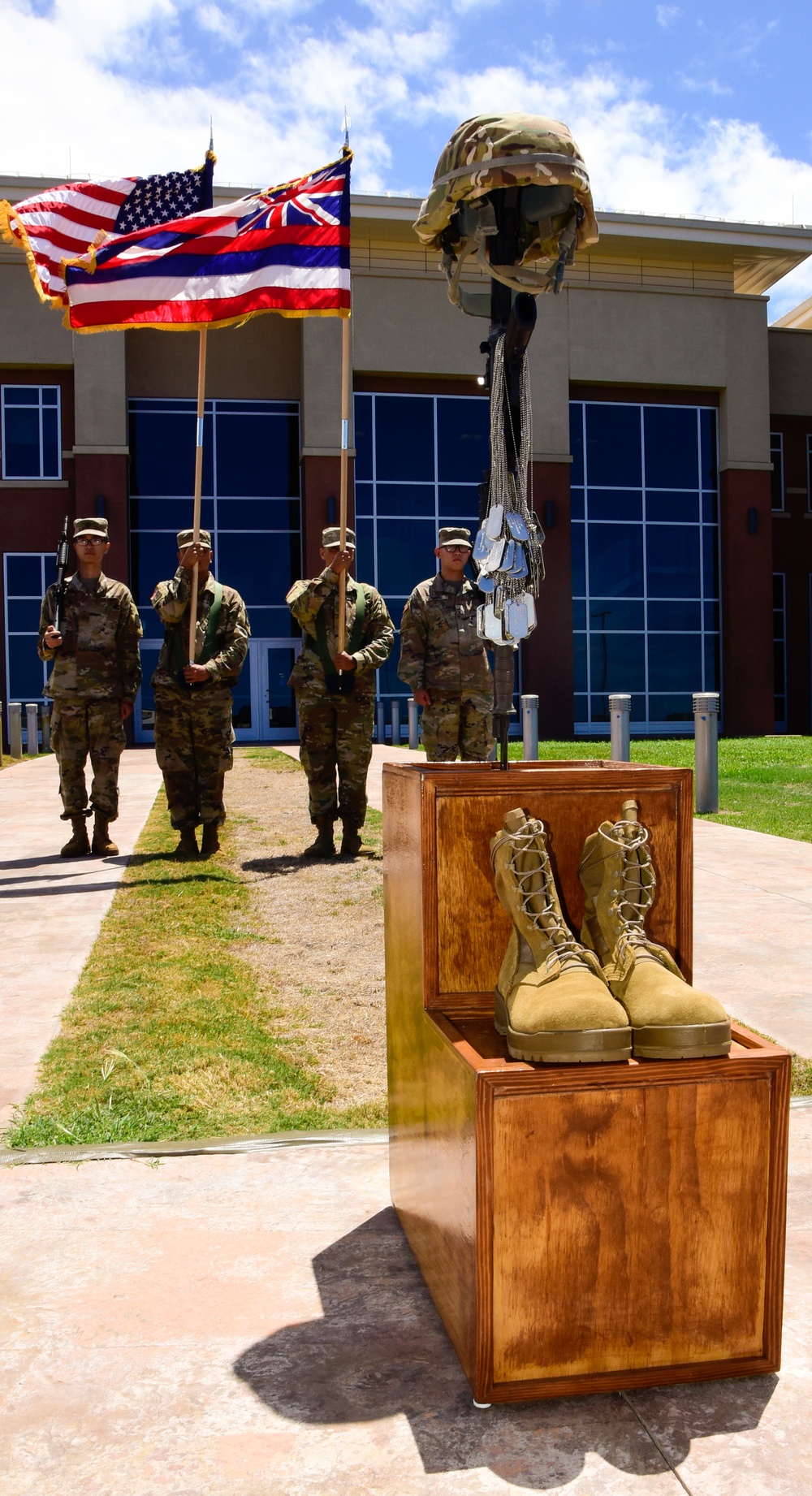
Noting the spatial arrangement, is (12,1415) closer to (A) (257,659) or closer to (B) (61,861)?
(B) (61,861)

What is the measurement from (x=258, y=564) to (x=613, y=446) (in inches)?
335

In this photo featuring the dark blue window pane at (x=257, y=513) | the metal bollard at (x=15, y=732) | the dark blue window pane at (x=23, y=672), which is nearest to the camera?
the metal bollard at (x=15, y=732)

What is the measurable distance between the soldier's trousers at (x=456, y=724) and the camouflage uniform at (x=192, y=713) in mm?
1328

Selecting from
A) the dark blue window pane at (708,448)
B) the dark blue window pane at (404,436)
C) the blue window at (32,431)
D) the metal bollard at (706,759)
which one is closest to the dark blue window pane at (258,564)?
the dark blue window pane at (404,436)

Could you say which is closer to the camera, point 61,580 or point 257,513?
point 61,580

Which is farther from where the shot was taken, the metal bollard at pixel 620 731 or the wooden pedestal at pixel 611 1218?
the metal bollard at pixel 620 731

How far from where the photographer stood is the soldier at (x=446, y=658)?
7.45 meters

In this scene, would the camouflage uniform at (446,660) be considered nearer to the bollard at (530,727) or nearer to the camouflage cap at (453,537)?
the camouflage cap at (453,537)

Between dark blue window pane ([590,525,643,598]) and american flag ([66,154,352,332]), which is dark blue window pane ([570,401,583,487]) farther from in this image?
american flag ([66,154,352,332])

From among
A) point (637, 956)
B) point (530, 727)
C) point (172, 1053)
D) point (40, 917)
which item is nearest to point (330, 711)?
point (40, 917)

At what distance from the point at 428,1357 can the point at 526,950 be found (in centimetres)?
65

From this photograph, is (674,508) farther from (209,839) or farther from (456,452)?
(209,839)

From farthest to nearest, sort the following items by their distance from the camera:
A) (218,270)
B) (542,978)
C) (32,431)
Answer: (32,431) < (218,270) < (542,978)

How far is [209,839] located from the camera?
721 cm
